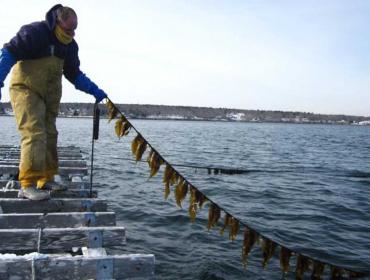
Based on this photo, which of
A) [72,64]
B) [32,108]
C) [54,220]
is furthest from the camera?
[72,64]

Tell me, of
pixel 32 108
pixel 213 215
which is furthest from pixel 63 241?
pixel 213 215

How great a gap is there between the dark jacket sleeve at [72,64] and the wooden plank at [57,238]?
3032mm

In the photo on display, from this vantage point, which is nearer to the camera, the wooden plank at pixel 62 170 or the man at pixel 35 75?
the man at pixel 35 75

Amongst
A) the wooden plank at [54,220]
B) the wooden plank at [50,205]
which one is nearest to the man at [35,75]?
the wooden plank at [50,205]

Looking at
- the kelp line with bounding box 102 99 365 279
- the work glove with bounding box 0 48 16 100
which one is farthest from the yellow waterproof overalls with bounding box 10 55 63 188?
the kelp line with bounding box 102 99 365 279

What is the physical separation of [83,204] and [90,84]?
216cm

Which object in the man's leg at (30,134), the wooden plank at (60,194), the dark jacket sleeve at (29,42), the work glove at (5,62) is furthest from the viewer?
the wooden plank at (60,194)

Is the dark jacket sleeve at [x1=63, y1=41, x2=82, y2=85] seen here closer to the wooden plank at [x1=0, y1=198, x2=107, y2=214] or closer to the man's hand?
the man's hand

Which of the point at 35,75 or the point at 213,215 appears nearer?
the point at 35,75

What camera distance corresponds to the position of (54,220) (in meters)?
5.36

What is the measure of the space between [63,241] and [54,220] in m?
0.63

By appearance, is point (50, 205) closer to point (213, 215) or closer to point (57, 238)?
point (57, 238)

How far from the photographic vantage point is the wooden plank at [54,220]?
5.23 m

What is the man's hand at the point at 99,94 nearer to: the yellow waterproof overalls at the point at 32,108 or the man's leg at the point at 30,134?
the yellow waterproof overalls at the point at 32,108
